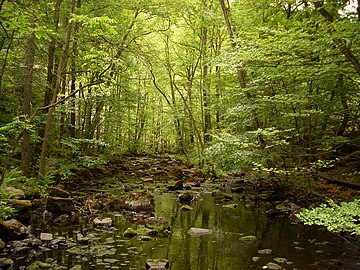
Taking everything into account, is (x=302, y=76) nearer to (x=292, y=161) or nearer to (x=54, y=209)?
(x=292, y=161)

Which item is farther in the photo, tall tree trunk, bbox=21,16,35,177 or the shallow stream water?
tall tree trunk, bbox=21,16,35,177

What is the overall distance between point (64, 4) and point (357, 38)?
1078cm

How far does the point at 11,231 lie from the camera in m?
6.55

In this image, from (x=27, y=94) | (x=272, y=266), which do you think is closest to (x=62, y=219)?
(x=27, y=94)

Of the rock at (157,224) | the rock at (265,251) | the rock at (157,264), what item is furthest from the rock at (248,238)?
the rock at (157,264)

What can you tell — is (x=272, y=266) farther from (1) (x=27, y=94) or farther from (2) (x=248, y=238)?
(1) (x=27, y=94)

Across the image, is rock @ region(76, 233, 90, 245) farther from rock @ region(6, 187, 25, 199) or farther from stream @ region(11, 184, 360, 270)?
rock @ region(6, 187, 25, 199)

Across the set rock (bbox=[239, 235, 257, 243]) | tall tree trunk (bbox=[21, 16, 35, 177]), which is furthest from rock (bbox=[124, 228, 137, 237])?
tall tree trunk (bbox=[21, 16, 35, 177])

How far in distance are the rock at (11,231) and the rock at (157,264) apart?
288cm

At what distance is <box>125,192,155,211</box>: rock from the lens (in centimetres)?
1051

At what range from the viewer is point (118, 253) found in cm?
637

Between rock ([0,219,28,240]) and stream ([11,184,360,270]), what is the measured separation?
0.58m

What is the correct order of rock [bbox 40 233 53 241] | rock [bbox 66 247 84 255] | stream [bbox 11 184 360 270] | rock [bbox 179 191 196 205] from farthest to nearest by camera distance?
rock [bbox 179 191 196 205] → rock [bbox 40 233 53 241] → rock [bbox 66 247 84 255] → stream [bbox 11 184 360 270]

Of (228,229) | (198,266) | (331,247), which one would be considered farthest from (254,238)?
(198,266)
